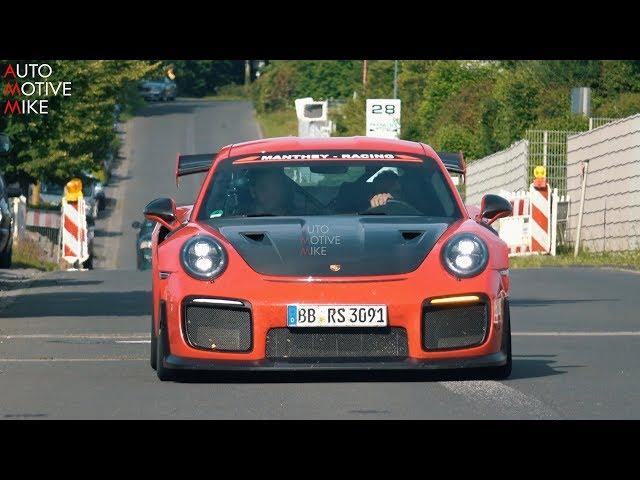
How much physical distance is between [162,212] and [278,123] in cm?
9315

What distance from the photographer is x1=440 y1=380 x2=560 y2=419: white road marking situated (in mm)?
9211

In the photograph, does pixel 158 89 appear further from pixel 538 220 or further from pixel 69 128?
pixel 538 220

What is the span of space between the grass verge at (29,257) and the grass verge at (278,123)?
58.3 metres

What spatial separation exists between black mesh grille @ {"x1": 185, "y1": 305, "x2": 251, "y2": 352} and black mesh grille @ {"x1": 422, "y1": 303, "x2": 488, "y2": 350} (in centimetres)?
98

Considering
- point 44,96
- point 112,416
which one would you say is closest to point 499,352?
point 112,416

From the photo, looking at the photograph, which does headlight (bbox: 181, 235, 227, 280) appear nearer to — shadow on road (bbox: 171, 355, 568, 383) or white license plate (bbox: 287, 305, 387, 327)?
white license plate (bbox: 287, 305, 387, 327)

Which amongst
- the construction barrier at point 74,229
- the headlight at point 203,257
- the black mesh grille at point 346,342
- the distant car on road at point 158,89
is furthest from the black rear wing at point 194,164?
the distant car on road at point 158,89

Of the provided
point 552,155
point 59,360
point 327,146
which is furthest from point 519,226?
point 327,146

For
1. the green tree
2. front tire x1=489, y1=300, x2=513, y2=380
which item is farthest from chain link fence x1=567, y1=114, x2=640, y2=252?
front tire x1=489, y1=300, x2=513, y2=380

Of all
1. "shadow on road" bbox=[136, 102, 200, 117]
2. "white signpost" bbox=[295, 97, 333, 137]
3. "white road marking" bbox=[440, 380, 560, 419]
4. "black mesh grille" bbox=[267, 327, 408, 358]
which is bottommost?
"white road marking" bbox=[440, 380, 560, 419]

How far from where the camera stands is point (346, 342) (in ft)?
34.5

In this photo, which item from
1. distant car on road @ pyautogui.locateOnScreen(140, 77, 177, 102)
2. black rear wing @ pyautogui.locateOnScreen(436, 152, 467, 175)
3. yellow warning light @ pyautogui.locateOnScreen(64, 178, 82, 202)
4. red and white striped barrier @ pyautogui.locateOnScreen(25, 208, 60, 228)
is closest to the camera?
black rear wing @ pyautogui.locateOnScreen(436, 152, 467, 175)

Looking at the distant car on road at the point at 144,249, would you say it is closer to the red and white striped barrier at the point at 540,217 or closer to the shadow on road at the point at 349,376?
the red and white striped barrier at the point at 540,217

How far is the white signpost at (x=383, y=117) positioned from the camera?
49784 millimetres
